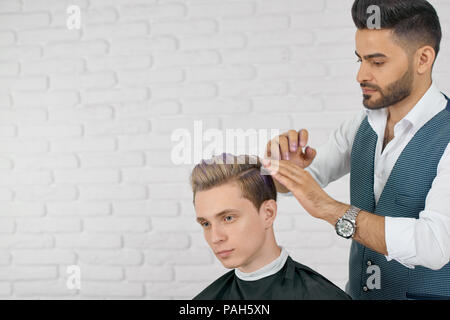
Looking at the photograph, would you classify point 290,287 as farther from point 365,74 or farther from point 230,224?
point 365,74

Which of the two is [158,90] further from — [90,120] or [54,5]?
[54,5]

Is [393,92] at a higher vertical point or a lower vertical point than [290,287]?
higher

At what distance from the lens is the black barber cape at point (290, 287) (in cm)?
161

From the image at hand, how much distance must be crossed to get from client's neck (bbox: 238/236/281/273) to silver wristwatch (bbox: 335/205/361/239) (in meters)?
0.28

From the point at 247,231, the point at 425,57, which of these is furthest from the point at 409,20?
the point at 247,231

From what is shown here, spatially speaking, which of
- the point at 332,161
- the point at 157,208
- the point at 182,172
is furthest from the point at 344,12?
the point at 157,208

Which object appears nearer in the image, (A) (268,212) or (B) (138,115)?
(A) (268,212)

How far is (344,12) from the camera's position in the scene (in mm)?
2529

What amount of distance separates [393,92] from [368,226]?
0.49 m

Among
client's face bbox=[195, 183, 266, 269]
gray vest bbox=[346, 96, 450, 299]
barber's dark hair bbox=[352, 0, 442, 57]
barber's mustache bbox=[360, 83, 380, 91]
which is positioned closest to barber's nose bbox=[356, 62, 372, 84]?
barber's mustache bbox=[360, 83, 380, 91]

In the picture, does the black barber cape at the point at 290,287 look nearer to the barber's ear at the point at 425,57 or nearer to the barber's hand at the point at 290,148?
the barber's hand at the point at 290,148

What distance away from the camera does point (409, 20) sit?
1.59m

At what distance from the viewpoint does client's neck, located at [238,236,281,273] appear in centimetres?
164
